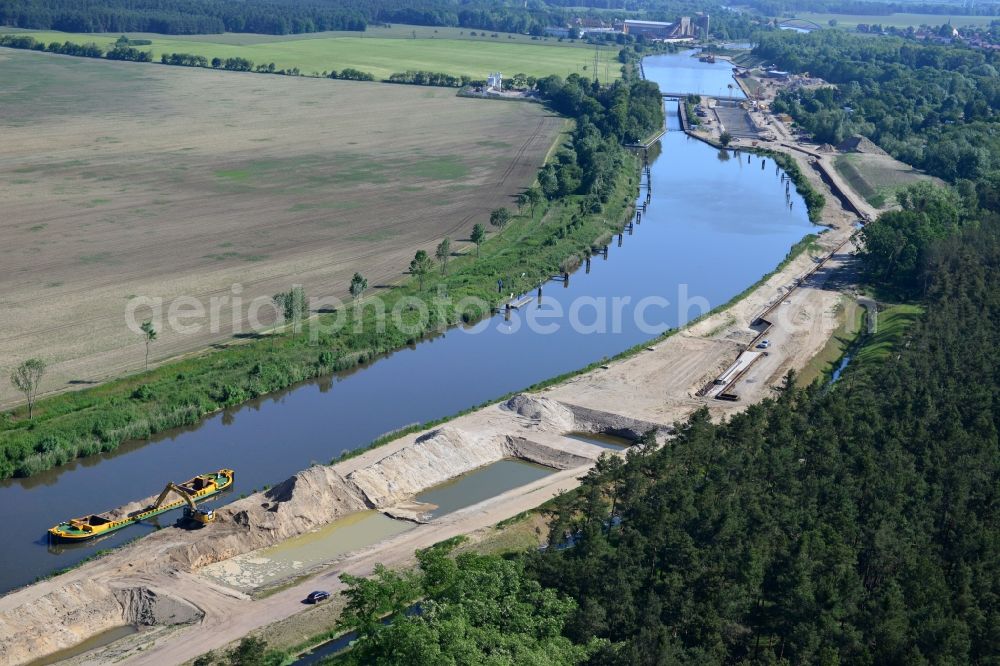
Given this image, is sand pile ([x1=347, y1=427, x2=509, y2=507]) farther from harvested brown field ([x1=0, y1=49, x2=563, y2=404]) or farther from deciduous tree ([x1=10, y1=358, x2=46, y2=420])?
harvested brown field ([x1=0, y1=49, x2=563, y2=404])

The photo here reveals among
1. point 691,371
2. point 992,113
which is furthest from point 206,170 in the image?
point 992,113

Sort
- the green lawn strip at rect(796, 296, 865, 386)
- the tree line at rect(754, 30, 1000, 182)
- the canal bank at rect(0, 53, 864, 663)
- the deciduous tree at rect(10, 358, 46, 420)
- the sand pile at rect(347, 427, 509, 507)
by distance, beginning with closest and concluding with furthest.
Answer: the canal bank at rect(0, 53, 864, 663), the sand pile at rect(347, 427, 509, 507), the deciduous tree at rect(10, 358, 46, 420), the green lawn strip at rect(796, 296, 865, 386), the tree line at rect(754, 30, 1000, 182)

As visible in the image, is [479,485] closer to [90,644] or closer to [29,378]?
[90,644]

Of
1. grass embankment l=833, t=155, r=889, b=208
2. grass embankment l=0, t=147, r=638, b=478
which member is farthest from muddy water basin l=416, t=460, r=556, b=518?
grass embankment l=833, t=155, r=889, b=208

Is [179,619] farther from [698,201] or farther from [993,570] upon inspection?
[698,201]

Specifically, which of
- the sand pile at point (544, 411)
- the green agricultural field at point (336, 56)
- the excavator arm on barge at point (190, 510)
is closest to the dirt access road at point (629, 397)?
the sand pile at point (544, 411)

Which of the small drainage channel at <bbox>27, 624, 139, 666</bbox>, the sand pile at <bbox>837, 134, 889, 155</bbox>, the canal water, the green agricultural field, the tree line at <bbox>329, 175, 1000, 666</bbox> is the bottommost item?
the small drainage channel at <bbox>27, 624, 139, 666</bbox>

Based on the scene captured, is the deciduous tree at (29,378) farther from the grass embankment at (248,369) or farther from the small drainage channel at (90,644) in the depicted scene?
the small drainage channel at (90,644)
